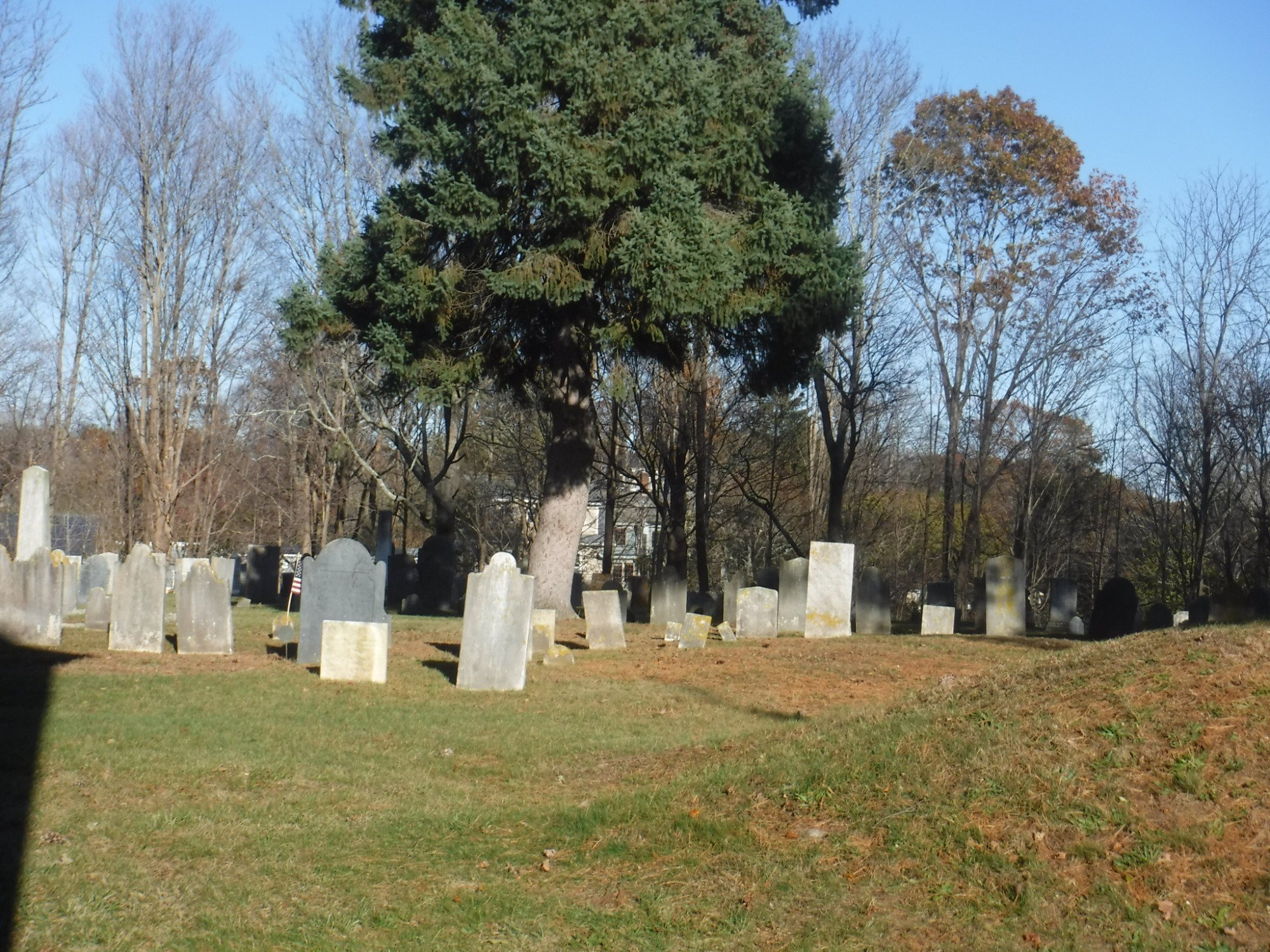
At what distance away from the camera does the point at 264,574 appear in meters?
25.9

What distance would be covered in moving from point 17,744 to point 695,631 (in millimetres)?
8925

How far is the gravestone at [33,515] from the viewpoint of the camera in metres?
16.3

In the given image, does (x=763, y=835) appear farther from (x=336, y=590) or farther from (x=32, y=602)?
(x=32, y=602)

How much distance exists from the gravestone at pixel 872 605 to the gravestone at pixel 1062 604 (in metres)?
5.04

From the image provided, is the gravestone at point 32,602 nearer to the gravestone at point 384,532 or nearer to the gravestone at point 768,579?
the gravestone at point 384,532

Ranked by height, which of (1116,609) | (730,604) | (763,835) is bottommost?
(763,835)

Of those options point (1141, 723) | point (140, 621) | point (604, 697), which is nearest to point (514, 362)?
point (140, 621)

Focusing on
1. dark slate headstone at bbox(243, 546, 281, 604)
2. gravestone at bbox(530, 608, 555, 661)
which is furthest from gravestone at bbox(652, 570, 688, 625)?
dark slate headstone at bbox(243, 546, 281, 604)

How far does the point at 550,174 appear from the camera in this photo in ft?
52.3

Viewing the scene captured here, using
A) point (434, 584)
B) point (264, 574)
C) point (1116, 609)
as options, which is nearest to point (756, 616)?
point (1116, 609)

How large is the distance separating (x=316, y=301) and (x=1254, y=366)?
83.6ft

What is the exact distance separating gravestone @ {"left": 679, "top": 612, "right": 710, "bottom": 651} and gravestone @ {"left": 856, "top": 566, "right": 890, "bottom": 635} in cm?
368

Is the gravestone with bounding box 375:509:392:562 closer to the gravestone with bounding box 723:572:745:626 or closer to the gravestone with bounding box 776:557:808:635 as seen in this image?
the gravestone with bounding box 723:572:745:626

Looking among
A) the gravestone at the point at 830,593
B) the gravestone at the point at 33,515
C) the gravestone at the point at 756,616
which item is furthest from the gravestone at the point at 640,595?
the gravestone at the point at 33,515
